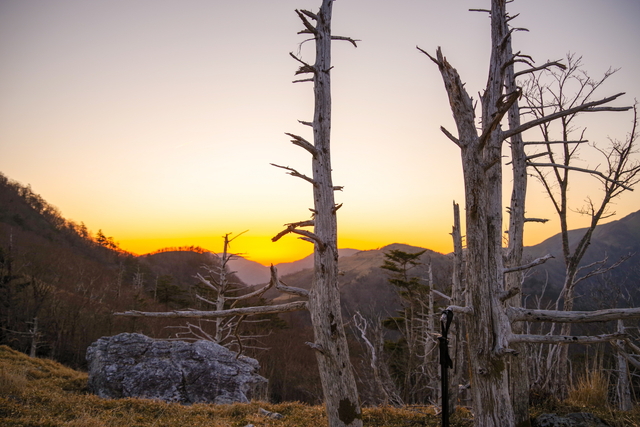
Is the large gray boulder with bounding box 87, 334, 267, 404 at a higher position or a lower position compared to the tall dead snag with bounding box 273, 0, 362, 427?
lower

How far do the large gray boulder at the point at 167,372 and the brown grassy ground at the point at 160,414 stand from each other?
1.94m

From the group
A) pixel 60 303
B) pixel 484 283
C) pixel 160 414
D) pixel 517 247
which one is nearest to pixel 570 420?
pixel 517 247

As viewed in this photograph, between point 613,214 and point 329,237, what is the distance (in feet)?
30.4

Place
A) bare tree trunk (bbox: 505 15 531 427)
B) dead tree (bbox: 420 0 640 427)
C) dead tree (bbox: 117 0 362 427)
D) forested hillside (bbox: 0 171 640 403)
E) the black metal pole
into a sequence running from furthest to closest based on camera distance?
forested hillside (bbox: 0 171 640 403)
bare tree trunk (bbox: 505 15 531 427)
dead tree (bbox: 117 0 362 427)
dead tree (bbox: 420 0 640 427)
the black metal pole

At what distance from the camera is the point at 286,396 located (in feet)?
93.1

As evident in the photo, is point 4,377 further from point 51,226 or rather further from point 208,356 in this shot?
point 51,226

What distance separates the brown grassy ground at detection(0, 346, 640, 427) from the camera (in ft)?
19.1

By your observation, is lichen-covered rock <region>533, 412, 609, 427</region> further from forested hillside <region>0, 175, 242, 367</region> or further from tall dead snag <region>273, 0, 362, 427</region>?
forested hillside <region>0, 175, 242, 367</region>

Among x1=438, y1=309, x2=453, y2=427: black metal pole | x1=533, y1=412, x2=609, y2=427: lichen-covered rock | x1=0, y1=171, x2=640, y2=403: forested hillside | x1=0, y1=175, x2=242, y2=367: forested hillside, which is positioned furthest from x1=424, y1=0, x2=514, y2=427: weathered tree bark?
x1=0, y1=175, x2=242, y2=367: forested hillside

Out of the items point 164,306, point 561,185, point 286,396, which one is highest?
point 561,185

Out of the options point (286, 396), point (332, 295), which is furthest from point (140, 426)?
point (286, 396)

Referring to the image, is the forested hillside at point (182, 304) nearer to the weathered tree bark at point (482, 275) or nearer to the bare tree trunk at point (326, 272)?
the bare tree trunk at point (326, 272)

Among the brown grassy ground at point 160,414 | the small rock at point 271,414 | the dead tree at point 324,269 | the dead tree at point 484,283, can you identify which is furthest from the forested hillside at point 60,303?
the dead tree at point 484,283

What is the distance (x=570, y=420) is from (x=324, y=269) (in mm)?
4113
